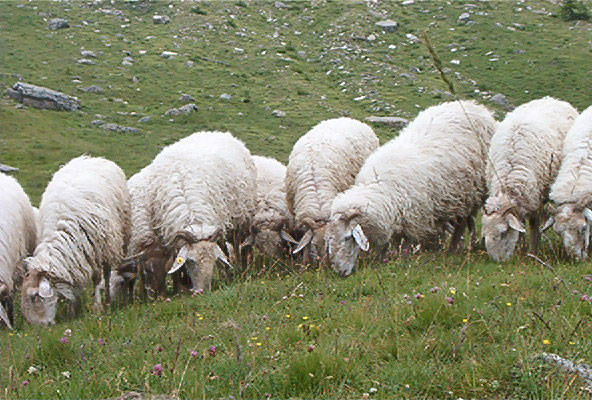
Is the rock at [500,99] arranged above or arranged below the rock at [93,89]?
below

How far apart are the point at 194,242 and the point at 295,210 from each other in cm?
222

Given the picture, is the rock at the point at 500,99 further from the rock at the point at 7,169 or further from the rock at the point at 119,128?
the rock at the point at 7,169

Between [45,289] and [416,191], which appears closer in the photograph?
[45,289]

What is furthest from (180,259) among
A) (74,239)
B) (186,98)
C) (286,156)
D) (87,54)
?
(87,54)

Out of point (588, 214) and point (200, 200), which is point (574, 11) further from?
point (200, 200)

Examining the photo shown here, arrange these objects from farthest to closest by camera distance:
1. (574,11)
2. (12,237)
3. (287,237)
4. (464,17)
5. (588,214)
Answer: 1. (464,17)
2. (574,11)
3. (287,237)
4. (12,237)
5. (588,214)

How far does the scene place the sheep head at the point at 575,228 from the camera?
25.0 ft

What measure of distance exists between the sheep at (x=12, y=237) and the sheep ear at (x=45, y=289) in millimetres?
435

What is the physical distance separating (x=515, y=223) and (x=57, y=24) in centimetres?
3552

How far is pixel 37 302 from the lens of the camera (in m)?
7.39

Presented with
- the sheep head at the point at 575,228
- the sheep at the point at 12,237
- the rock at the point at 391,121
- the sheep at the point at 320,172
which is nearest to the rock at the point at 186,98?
the rock at the point at 391,121

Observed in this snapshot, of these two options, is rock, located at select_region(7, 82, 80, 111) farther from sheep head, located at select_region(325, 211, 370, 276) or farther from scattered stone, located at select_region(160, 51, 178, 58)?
sheep head, located at select_region(325, 211, 370, 276)

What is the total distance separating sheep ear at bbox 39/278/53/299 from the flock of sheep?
0.02m

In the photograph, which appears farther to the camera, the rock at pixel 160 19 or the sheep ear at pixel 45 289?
the rock at pixel 160 19
